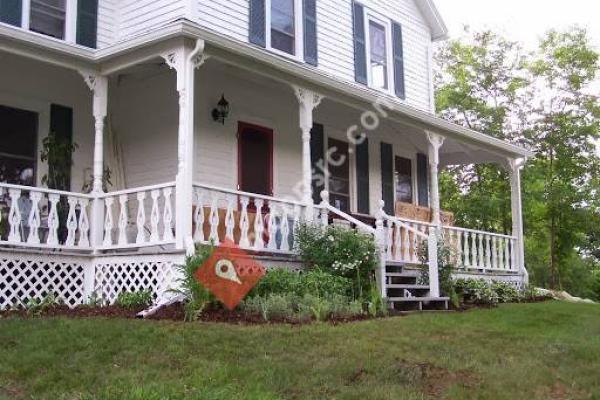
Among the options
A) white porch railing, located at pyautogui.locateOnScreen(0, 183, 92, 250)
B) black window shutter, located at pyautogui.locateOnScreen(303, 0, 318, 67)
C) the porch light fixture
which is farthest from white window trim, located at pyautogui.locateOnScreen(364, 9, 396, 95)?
white porch railing, located at pyautogui.locateOnScreen(0, 183, 92, 250)

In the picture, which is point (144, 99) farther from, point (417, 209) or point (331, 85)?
point (417, 209)

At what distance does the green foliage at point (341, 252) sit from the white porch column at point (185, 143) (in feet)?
6.81

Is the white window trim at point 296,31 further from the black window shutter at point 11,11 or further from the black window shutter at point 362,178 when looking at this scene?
the black window shutter at point 11,11

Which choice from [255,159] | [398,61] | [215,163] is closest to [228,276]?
[215,163]

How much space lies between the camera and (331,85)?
1177cm

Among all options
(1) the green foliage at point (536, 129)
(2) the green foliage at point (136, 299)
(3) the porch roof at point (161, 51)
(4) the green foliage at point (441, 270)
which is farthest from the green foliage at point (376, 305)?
(1) the green foliage at point (536, 129)

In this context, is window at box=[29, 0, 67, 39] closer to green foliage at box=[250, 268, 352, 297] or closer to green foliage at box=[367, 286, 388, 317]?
green foliage at box=[250, 268, 352, 297]

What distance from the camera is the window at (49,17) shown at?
1131 cm

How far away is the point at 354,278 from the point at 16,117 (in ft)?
18.3

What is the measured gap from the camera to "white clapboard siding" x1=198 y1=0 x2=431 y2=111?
12.4 m

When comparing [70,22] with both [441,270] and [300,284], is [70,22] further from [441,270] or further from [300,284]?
[441,270]

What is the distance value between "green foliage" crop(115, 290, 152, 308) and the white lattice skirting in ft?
0.43

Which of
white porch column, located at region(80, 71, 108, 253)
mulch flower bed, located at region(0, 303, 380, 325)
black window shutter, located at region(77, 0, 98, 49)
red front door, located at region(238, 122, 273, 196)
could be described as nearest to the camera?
mulch flower bed, located at region(0, 303, 380, 325)

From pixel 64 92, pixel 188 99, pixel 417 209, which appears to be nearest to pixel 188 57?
pixel 188 99
